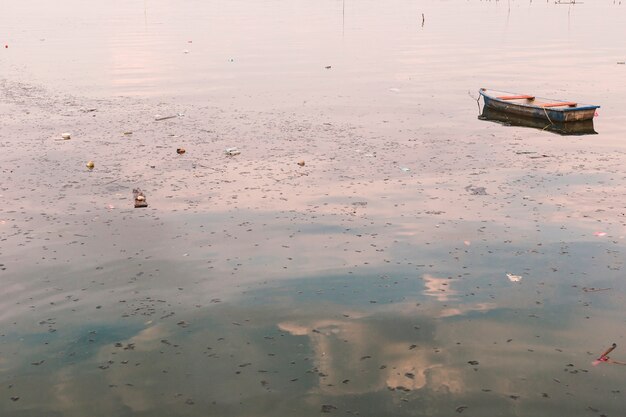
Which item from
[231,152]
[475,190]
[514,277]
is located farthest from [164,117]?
[514,277]

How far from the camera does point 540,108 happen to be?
16969mm

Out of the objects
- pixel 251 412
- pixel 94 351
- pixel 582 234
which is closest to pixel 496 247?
pixel 582 234

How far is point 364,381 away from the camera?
19.5 feet

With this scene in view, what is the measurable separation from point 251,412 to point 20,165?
904 centimetres

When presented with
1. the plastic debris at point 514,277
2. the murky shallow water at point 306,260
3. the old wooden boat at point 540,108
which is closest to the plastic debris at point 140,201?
the murky shallow water at point 306,260

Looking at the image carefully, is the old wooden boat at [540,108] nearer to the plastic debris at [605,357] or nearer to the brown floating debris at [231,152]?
the brown floating debris at [231,152]

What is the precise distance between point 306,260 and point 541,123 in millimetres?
10829

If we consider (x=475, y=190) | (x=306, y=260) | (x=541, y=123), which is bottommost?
(x=306, y=260)

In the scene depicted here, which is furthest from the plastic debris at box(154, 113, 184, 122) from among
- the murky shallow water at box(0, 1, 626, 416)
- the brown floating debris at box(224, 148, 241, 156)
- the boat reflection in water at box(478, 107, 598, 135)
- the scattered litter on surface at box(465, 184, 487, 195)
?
the scattered litter on surface at box(465, 184, 487, 195)

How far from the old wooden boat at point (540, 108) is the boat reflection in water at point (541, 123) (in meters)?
0.10

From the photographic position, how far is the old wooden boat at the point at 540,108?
16578mm

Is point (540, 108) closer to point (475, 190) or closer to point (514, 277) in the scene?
point (475, 190)

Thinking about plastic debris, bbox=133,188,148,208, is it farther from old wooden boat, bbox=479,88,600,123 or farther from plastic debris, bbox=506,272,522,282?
old wooden boat, bbox=479,88,600,123

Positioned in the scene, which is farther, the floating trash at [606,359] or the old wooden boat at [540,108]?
the old wooden boat at [540,108]
